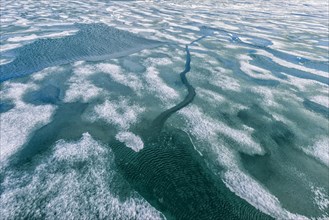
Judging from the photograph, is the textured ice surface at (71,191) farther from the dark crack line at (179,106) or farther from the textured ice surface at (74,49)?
the textured ice surface at (74,49)

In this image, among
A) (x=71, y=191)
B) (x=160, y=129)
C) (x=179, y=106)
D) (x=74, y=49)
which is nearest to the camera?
(x=71, y=191)

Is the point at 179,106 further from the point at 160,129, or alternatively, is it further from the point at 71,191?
the point at 71,191

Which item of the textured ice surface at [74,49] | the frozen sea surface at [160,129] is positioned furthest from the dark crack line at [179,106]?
the textured ice surface at [74,49]

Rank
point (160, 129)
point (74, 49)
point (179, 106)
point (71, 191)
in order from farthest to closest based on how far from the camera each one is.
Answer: point (74, 49), point (179, 106), point (160, 129), point (71, 191)

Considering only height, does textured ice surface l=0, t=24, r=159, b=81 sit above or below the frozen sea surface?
below

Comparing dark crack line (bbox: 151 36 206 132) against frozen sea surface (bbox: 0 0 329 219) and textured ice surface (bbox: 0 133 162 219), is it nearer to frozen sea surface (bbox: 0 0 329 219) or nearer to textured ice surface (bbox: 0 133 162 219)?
frozen sea surface (bbox: 0 0 329 219)

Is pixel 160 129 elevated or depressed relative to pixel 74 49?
elevated

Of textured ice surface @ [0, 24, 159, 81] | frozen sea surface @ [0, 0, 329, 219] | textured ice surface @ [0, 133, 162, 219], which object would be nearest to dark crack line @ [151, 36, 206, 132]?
frozen sea surface @ [0, 0, 329, 219]

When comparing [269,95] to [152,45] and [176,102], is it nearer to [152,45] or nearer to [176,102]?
[176,102]

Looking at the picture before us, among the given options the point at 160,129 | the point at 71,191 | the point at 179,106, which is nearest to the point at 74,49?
the point at 179,106
